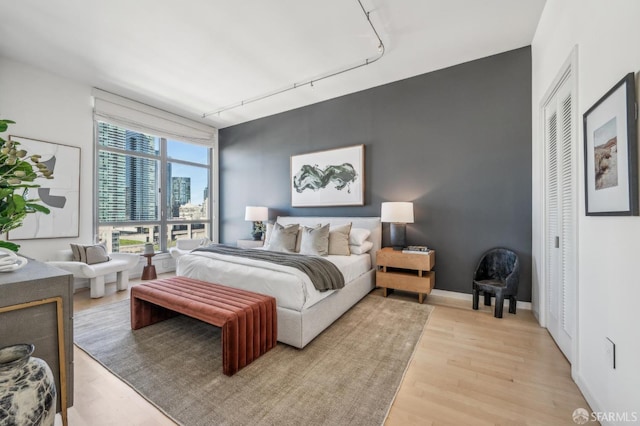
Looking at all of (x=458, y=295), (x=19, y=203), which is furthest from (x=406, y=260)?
(x=19, y=203)

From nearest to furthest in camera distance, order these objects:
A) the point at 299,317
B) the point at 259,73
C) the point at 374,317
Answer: the point at 299,317 < the point at 374,317 < the point at 259,73

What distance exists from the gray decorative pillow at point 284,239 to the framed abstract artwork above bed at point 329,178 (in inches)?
35.2

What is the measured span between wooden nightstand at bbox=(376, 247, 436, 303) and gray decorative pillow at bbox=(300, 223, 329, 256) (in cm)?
74

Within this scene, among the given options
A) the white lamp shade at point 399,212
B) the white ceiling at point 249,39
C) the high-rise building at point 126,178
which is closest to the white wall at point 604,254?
the white ceiling at point 249,39

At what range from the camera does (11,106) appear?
3316 mm

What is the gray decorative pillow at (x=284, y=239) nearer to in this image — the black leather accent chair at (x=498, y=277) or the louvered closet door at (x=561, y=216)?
the black leather accent chair at (x=498, y=277)

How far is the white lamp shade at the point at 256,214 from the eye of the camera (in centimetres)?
489

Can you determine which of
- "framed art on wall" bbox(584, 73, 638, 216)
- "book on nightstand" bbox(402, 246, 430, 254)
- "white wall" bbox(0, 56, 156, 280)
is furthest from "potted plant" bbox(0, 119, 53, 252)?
"white wall" bbox(0, 56, 156, 280)

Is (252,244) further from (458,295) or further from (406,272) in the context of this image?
(458,295)

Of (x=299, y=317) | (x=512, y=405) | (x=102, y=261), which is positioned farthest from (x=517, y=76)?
(x=102, y=261)

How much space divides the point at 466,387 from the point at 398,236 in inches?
79.0

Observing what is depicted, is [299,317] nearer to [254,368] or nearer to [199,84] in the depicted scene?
[254,368]

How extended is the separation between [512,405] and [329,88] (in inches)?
164

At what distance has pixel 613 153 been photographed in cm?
138
